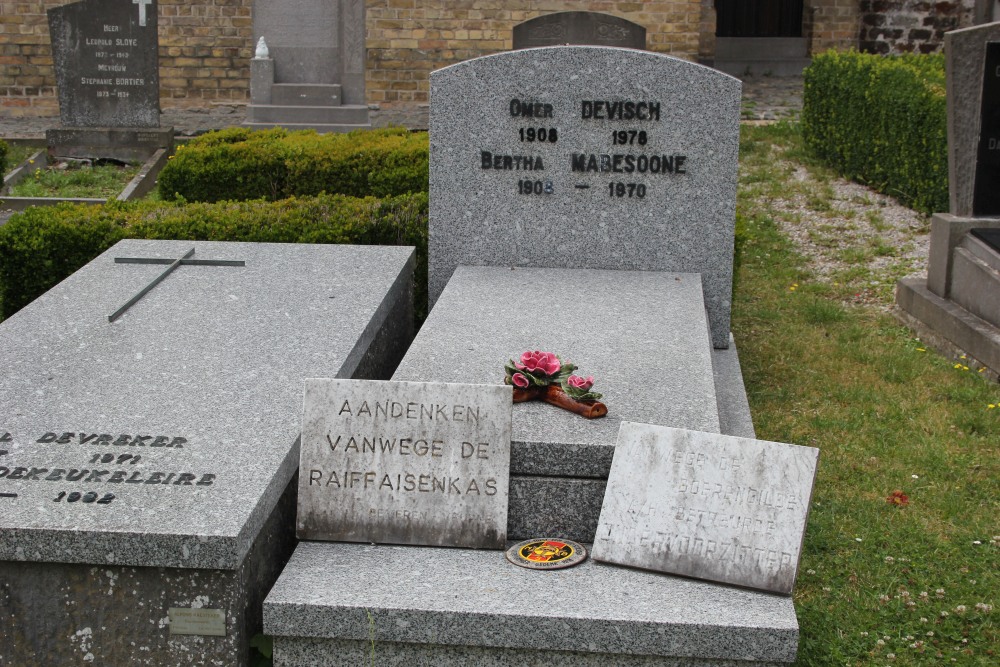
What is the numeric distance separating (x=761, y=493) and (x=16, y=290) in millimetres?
4526

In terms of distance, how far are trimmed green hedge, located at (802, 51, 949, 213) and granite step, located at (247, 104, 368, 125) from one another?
4.88 metres

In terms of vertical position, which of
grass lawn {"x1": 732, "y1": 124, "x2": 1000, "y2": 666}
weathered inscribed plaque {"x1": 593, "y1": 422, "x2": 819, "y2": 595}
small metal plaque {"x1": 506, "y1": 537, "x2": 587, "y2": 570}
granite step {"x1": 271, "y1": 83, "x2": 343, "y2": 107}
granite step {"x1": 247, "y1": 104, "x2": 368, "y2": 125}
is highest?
granite step {"x1": 271, "y1": 83, "x2": 343, "y2": 107}

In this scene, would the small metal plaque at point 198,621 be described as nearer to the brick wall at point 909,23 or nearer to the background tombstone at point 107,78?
the background tombstone at point 107,78

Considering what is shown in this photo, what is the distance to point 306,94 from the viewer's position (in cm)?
1335

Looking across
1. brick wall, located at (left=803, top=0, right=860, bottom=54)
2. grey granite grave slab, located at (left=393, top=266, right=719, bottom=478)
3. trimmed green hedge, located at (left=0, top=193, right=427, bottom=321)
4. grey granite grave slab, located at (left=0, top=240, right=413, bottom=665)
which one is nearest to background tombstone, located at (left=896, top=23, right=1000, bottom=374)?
grey granite grave slab, located at (left=393, top=266, right=719, bottom=478)

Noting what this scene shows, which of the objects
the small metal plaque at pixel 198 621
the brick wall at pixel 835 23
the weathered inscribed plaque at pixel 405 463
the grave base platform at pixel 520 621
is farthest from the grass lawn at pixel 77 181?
the brick wall at pixel 835 23

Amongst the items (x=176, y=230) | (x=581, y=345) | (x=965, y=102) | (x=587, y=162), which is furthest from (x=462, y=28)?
(x=581, y=345)

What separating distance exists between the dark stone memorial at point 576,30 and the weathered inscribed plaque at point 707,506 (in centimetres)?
1007

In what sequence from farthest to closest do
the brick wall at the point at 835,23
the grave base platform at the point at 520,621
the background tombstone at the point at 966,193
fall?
1. the brick wall at the point at 835,23
2. the background tombstone at the point at 966,193
3. the grave base platform at the point at 520,621

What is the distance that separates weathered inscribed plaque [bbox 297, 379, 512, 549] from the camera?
355cm

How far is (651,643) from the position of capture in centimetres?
312

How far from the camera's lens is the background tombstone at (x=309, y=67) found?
1328cm

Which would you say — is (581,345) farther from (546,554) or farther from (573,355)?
(546,554)

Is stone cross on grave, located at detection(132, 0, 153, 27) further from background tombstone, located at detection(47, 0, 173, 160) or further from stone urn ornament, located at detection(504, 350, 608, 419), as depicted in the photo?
stone urn ornament, located at detection(504, 350, 608, 419)
